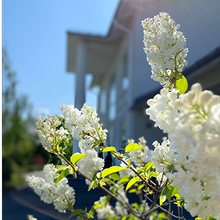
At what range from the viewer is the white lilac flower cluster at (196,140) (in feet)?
0.74

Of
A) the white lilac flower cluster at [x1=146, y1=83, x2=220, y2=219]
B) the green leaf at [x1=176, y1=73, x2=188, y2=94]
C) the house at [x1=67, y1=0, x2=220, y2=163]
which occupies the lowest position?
the white lilac flower cluster at [x1=146, y1=83, x2=220, y2=219]

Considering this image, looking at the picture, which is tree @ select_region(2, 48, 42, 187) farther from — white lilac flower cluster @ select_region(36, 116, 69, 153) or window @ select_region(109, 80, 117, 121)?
white lilac flower cluster @ select_region(36, 116, 69, 153)

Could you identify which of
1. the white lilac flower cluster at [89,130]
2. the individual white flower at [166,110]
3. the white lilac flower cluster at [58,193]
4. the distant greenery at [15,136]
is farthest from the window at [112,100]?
the individual white flower at [166,110]

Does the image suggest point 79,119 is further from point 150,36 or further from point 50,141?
point 150,36

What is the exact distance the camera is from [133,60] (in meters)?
3.04

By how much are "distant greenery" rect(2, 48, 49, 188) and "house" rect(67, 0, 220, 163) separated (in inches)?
79.4

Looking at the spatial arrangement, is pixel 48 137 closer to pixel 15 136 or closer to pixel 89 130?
pixel 89 130

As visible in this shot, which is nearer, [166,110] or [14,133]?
[166,110]

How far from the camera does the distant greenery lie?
4.66 meters

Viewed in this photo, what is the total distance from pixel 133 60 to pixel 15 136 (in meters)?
3.67

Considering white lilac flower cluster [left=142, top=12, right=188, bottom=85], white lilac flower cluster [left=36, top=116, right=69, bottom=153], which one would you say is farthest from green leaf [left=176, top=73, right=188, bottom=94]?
white lilac flower cluster [left=36, top=116, right=69, bottom=153]

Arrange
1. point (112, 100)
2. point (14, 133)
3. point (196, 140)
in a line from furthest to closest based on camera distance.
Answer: point (14, 133)
point (112, 100)
point (196, 140)

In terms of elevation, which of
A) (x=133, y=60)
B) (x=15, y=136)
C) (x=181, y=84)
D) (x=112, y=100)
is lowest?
(x=181, y=84)

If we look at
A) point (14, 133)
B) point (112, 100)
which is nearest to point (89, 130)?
point (112, 100)
